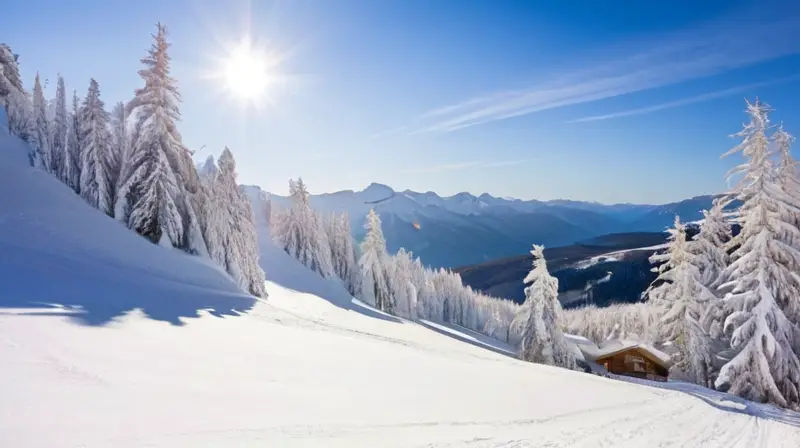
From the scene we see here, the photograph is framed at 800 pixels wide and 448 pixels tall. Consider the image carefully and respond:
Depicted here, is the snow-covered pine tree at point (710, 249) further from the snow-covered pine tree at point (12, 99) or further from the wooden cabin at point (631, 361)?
the snow-covered pine tree at point (12, 99)

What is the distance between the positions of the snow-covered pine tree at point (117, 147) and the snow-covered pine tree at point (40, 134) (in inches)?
153

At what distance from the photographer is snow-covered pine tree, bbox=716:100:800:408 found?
1841 centimetres

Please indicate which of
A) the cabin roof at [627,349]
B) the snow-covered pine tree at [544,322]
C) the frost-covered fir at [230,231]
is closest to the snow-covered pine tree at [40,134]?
the frost-covered fir at [230,231]

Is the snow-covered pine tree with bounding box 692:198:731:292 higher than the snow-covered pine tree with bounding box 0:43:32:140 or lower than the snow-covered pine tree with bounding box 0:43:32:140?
lower

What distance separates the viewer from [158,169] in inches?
946

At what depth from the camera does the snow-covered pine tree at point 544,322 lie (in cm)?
3048

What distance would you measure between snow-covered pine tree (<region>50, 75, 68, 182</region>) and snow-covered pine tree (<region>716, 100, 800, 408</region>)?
36833 millimetres

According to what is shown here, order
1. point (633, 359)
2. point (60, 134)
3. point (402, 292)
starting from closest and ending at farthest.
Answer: point (60, 134)
point (633, 359)
point (402, 292)

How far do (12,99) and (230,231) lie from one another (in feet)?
54.9

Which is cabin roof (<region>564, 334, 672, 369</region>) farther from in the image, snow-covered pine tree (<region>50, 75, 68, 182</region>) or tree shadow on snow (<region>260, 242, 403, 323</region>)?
snow-covered pine tree (<region>50, 75, 68, 182</region>)

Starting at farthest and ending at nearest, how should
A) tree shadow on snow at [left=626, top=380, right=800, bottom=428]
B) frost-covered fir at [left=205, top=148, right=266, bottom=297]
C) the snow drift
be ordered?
frost-covered fir at [left=205, top=148, right=266, bottom=297], tree shadow on snow at [left=626, top=380, right=800, bottom=428], the snow drift

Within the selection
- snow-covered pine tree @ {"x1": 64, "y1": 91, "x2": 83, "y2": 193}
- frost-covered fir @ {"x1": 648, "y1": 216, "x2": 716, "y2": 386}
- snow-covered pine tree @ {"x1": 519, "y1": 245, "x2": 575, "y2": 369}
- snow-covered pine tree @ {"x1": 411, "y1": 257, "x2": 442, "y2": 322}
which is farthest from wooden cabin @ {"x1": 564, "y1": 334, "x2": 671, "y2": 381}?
snow-covered pine tree @ {"x1": 64, "y1": 91, "x2": 83, "y2": 193}

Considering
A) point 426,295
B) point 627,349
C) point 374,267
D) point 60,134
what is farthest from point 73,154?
point 426,295

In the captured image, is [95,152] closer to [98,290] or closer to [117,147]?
[117,147]
